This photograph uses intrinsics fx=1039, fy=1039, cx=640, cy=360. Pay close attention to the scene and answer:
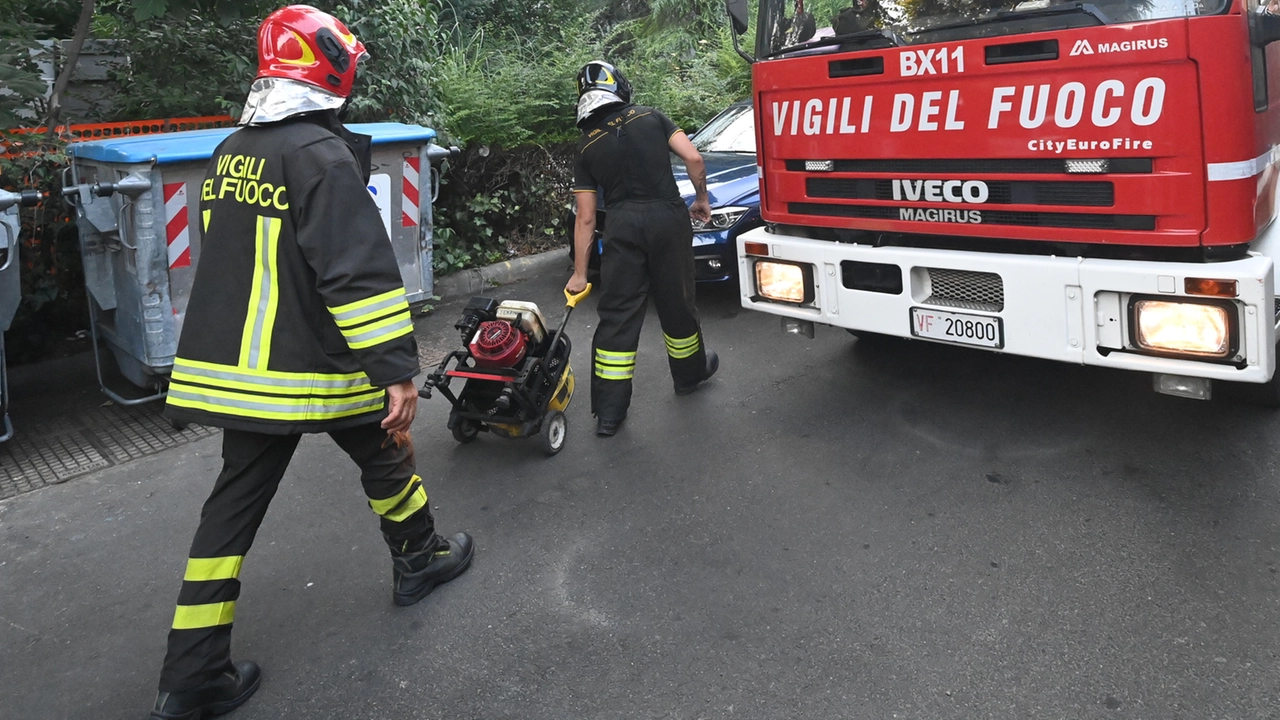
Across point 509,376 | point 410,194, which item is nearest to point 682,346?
point 509,376

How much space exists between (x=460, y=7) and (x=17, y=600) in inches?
496

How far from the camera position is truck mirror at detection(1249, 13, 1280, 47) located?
11.8 ft

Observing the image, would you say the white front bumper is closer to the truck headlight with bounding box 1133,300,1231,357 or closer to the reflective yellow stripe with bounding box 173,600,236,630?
the truck headlight with bounding box 1133,300,1231,357

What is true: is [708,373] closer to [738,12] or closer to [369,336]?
[738,12]

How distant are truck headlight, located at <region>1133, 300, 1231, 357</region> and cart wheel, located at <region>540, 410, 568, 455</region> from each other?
247 cm

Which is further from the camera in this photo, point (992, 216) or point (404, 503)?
point (992, 216)

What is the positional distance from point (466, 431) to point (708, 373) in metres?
1.38

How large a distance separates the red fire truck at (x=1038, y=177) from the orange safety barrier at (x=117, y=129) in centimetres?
421

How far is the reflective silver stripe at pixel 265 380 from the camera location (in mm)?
2963

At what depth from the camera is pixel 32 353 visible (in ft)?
21.0

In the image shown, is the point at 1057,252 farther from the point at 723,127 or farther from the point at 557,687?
the point at 723,127

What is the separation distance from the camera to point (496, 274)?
28.1 ft

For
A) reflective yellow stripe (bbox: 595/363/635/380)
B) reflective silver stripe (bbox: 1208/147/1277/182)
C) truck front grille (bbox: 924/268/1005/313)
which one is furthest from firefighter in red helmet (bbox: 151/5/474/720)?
reflective silver stripe (bbox: 1208/147/1277/182)

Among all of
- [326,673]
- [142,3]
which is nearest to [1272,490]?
[326,673]
